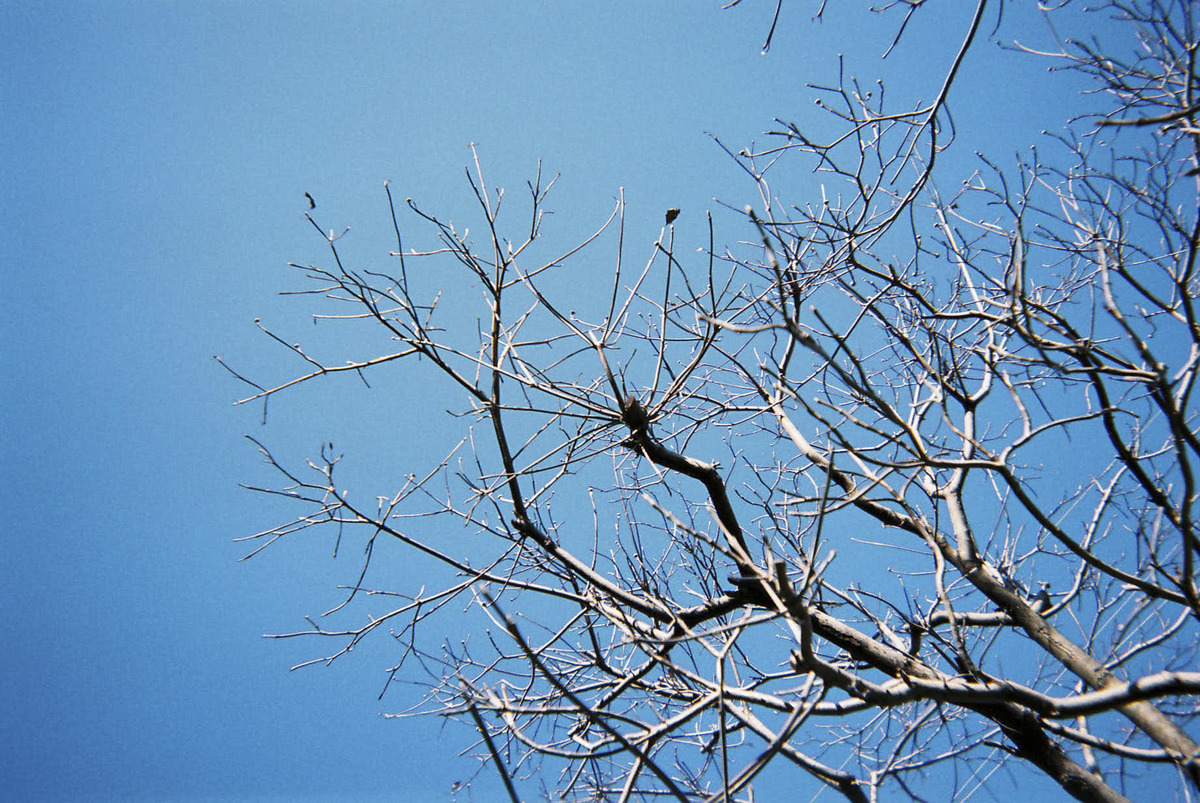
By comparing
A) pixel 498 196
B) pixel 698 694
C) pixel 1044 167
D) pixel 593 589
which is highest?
pixel 498 196

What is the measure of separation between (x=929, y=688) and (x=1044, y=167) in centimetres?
272

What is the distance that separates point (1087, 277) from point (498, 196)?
2.65 metres

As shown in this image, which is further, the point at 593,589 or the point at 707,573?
the point at 707,573

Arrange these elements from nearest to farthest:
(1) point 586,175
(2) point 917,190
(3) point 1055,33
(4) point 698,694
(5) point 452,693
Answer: (2) point 917,190 < (3) point 1055,33 < (4) point 698,694 < (5) point 452,693 < (1) point 586,175

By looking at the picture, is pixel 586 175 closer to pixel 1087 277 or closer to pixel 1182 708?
pixel 1087 277

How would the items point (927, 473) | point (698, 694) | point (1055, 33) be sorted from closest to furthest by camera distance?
1. point (1055, 33)
2. point (698, 694)
3. point (927, 473)

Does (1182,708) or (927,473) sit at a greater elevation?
(927,473)

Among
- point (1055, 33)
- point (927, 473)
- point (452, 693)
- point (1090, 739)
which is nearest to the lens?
point (1090, 739)

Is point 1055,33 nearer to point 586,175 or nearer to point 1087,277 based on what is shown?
point 1087,277

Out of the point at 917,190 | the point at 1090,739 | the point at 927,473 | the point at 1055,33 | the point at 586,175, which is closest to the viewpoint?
the point at 917,190

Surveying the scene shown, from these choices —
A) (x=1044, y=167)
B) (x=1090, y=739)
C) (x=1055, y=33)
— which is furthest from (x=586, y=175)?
(x=1090, y=739)

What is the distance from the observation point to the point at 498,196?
285 centimetres

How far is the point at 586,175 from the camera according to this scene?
29.7 ft

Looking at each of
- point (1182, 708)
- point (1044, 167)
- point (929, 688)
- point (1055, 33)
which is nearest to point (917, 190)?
point (1055, 33)
